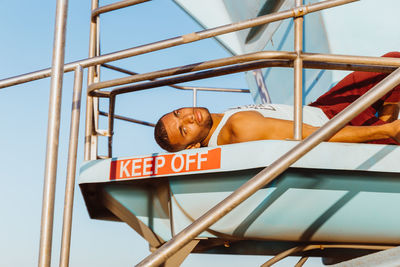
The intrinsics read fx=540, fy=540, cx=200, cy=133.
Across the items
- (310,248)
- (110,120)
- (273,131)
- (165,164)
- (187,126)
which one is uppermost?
(110,120)

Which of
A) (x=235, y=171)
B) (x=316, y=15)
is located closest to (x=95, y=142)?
(x=235, y=171)

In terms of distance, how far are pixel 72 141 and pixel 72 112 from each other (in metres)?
0.11

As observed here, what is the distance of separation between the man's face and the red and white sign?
0.38m

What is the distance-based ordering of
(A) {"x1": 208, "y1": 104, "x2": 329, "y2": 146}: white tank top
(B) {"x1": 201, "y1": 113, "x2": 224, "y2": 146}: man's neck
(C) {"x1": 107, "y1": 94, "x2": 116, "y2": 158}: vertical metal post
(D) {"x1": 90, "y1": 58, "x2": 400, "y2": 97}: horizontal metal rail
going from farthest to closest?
(C) {"x1": 107, "y1": 94, "x2": 116, "y2": 158}: vertical metal post
(B) {"x1": 201, "y1": 113, "x2": 224, "y2": 146}: man's neck
(A) {"x1": 208, "y1": 104, "x2": 329, "y2": 146}: white tank top
(D) {"x1": 90, "y1": 58, "x2": 400, "y2": 97}: horizontal metal rail

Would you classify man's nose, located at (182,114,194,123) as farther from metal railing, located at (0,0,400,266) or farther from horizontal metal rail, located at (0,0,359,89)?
horizontal metal rail, located at (0,0,359,89)

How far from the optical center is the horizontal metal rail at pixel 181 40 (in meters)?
2.05

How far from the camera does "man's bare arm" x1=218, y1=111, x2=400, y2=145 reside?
2.03 meters

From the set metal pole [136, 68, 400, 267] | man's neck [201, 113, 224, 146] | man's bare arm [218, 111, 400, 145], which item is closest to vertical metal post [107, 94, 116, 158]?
man's neck [201, 113, 224, 146]

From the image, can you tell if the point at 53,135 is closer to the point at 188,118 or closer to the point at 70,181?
the point at 70,181

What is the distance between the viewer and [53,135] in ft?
5.30

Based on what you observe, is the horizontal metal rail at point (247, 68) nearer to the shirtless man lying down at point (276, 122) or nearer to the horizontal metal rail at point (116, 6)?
the shirtless man lying down at point (276, 122)

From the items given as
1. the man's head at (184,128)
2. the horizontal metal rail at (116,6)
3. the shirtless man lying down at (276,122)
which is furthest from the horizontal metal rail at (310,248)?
the horizontal metal rail at (116,6)

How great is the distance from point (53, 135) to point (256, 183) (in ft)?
2.05

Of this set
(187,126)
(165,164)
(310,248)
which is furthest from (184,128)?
(310,248)
